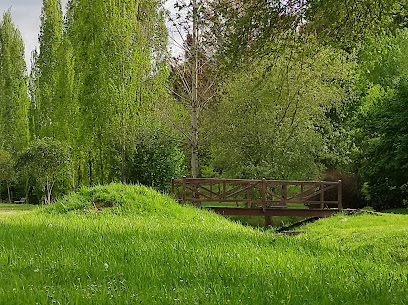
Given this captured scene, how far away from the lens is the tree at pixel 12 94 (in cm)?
3347

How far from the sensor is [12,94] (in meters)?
34.4

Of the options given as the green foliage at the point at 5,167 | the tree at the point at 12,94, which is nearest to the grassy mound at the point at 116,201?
the green foliage at the point at 5,167

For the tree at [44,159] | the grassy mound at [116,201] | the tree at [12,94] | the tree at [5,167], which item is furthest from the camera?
the tree at [12,94]

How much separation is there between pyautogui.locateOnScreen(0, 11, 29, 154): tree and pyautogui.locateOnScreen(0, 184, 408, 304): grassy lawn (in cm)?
2748

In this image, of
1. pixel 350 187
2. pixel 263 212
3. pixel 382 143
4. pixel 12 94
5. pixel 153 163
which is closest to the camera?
pixel 263 212

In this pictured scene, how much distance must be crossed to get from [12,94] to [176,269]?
33863 millimetres

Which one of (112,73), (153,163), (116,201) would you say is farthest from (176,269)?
(112,73)

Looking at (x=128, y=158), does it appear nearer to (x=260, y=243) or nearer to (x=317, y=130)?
(x=317, y=130)

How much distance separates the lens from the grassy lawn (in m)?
3.58

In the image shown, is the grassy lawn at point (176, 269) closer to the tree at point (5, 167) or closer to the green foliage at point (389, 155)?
the green foliage at point (389, 155)

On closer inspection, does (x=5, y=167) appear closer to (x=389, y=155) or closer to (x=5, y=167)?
(x=5, y=167)

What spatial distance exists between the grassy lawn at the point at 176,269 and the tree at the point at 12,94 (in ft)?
90.1

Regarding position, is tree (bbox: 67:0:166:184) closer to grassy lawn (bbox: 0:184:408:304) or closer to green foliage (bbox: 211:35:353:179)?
green foliage (bbox: 211:35:353:179)

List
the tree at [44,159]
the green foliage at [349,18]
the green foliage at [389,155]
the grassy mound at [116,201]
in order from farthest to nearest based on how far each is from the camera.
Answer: the tree at [44,159] < the green foliage at [389,155] < the grassy mound at [116,201] < the green foliage at [349,18]
